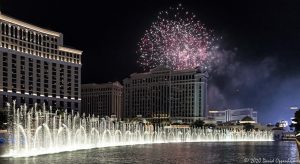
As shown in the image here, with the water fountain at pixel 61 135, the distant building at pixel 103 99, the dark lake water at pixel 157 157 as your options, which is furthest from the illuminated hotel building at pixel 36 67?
the dark lake water at pixel 157 157

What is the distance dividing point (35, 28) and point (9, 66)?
47.5 feet

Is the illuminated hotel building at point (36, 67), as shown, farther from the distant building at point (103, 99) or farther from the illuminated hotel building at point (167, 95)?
the distant building at point (103, 99)

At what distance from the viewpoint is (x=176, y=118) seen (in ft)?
525

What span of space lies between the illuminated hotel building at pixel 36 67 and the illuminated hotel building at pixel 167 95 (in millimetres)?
39006

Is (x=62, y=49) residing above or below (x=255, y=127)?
above

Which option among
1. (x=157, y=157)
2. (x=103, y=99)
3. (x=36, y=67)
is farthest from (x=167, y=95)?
Result: (x=157, y=157)

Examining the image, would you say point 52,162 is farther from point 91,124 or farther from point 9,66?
point 9,66

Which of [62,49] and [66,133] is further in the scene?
[62,49]

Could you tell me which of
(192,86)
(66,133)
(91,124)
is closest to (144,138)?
(91,124)

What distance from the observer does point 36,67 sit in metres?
120

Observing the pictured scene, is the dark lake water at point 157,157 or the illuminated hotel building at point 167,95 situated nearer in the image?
the dark lake water at point 157,157

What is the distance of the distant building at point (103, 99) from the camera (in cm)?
18075

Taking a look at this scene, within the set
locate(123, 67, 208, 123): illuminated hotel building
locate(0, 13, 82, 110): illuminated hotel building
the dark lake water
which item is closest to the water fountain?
the dark lake water

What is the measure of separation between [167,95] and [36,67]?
187 feet
